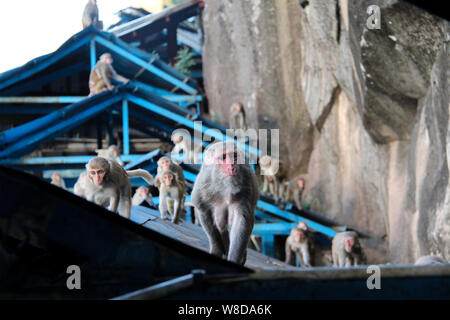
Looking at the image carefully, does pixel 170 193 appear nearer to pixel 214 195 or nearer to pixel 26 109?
pixel 214 195

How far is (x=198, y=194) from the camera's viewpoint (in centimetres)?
541

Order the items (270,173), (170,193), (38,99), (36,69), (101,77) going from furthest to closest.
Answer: (36,69)
(38,99)
(101,77)
(270,173)
(170,193)

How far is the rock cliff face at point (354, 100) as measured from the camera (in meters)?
9.70

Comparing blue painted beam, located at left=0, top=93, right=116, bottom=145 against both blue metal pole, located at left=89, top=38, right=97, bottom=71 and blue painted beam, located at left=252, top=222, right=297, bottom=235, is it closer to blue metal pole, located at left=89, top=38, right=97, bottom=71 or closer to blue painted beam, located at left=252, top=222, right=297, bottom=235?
blue metal pole, located at left=89, top=38, right=97, bottom=71

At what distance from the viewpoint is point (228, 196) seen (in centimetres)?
534

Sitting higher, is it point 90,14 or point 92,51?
point 90,14

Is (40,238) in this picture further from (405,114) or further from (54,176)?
(54,176)

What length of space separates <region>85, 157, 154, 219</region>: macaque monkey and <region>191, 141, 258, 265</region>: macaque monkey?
1822 mm

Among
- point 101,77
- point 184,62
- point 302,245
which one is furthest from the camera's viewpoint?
point 184,62

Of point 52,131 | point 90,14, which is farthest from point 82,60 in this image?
point 52,131

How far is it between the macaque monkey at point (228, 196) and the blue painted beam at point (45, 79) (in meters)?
16.4

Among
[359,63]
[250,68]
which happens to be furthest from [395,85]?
[250,68]

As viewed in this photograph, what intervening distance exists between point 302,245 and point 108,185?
9403 millimetres

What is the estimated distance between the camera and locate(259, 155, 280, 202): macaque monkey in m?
18.1
